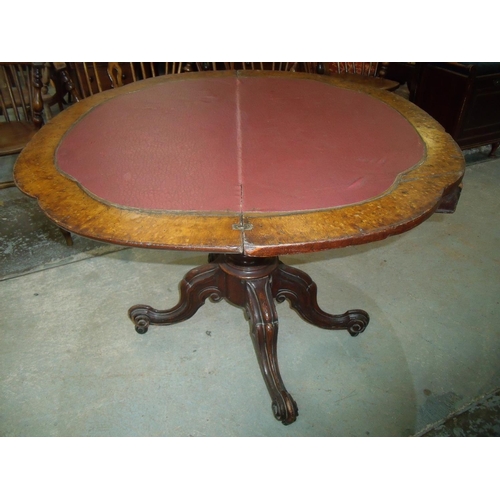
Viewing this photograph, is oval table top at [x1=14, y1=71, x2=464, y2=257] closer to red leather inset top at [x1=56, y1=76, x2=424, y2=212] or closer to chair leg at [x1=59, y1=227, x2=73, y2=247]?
red leather inset top at [x1=56, y1=76, x2=424, y2=212]

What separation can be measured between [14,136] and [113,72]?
2.11ft

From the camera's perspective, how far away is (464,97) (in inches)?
109

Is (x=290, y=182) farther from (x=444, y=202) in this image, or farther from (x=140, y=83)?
(x=140, y=83)

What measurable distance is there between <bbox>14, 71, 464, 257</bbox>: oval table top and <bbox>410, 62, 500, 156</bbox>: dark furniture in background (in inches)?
63.6

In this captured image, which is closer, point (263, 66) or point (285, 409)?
point (285, 409)

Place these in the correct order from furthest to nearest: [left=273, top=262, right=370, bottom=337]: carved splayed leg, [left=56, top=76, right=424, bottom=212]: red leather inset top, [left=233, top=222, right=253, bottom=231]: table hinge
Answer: [left=273, top=262, right=370, bottom=337]: carved splayed leg → [left=56, top=76, right=424, bottom=212]: red leather inset top → [left=233, top=222, right=253, bottom=231]: table hinge

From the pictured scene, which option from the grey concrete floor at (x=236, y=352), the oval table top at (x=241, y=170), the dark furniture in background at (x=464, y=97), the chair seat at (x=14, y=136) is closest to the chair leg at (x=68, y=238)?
the grey concrete floor at (x=236, y=352)

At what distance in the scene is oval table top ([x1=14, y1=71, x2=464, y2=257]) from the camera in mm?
854

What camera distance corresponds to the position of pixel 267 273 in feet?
4.72

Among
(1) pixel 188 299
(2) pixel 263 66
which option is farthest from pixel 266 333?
(2) pixel 263 66

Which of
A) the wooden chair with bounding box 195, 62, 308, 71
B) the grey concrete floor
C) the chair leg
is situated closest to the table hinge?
the grey concrete floor

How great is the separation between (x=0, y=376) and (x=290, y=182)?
4.60 feet

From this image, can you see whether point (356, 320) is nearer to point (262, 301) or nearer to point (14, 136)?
point (262, 301)

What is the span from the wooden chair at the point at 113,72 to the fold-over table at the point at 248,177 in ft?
1.59
